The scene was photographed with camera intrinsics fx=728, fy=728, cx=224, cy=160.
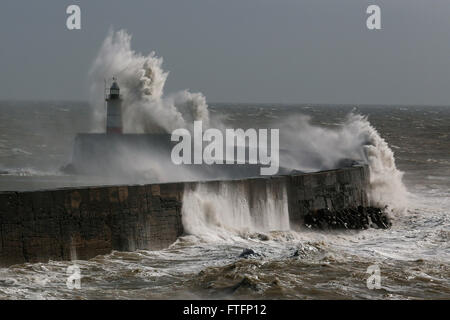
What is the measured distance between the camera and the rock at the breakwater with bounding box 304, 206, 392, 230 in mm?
13266

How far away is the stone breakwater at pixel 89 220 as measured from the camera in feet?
30.3

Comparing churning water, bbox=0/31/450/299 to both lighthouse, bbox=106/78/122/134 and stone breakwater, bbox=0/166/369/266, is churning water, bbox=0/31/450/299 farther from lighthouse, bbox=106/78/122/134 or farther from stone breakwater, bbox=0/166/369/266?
lighthouse, bbox=106/78/122/134

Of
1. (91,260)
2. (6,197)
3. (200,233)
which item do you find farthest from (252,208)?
(6,197)

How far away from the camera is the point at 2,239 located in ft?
29.7

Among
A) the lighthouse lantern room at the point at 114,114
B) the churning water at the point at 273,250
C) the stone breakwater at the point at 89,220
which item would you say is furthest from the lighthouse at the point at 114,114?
the stone breakwater at the point at 89,220

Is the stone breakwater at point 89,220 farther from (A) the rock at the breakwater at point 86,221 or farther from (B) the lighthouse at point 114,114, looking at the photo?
(B) the lighthouse at point 114,114

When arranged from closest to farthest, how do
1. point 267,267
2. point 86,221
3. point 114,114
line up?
point 267,267
point 86,221
point 114,114

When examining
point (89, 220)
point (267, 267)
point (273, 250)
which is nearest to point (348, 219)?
point (273, 250)

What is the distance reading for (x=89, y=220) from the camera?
9.99 meters

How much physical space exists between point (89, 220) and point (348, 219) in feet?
18.7

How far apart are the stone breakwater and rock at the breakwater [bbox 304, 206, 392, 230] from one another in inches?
55.5

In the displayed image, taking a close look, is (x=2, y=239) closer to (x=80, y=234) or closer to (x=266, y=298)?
(x=80, y=234)

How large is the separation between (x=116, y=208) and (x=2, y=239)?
180 cm

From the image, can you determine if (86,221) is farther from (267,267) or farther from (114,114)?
(114,114)
